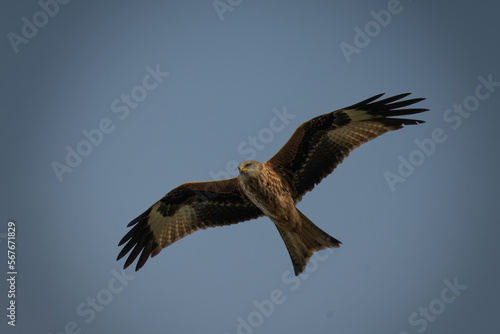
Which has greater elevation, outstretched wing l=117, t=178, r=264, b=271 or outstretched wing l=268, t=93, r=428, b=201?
outstretched wing l=117, t=178, r=264, b=271

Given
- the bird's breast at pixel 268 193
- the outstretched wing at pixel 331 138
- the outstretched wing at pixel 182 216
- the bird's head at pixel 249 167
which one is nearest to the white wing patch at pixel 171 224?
the outstretched wing at pixel 182 216

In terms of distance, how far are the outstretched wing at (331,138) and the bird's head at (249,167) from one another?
21.8 inches

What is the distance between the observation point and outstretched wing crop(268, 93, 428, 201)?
961 centimetres

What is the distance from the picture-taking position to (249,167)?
9219 mm

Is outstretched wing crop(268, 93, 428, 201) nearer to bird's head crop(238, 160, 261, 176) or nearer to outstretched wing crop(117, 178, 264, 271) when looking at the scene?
bird's head crop(238, 160, 261, 176)

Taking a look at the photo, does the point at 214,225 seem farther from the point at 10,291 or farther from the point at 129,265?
the point at 10,291

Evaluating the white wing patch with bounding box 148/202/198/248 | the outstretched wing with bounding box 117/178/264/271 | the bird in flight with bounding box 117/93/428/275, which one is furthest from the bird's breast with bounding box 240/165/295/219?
the white wing patch with bounding box 148/202/198/248

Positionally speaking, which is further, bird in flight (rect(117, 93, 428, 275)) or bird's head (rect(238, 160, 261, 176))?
bird in flight (rect(117, 93, 428, 275))

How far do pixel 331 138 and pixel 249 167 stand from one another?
1.64 metres

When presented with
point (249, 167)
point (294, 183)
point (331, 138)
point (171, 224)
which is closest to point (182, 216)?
point (171, 224)

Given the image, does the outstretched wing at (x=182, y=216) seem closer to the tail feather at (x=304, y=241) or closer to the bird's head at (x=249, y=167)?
the tail feather at (x=304, y=241)

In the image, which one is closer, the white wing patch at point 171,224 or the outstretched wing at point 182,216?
the outstretched wing at point 182,216

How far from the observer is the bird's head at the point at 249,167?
9164 mm

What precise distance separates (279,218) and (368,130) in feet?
7.32
